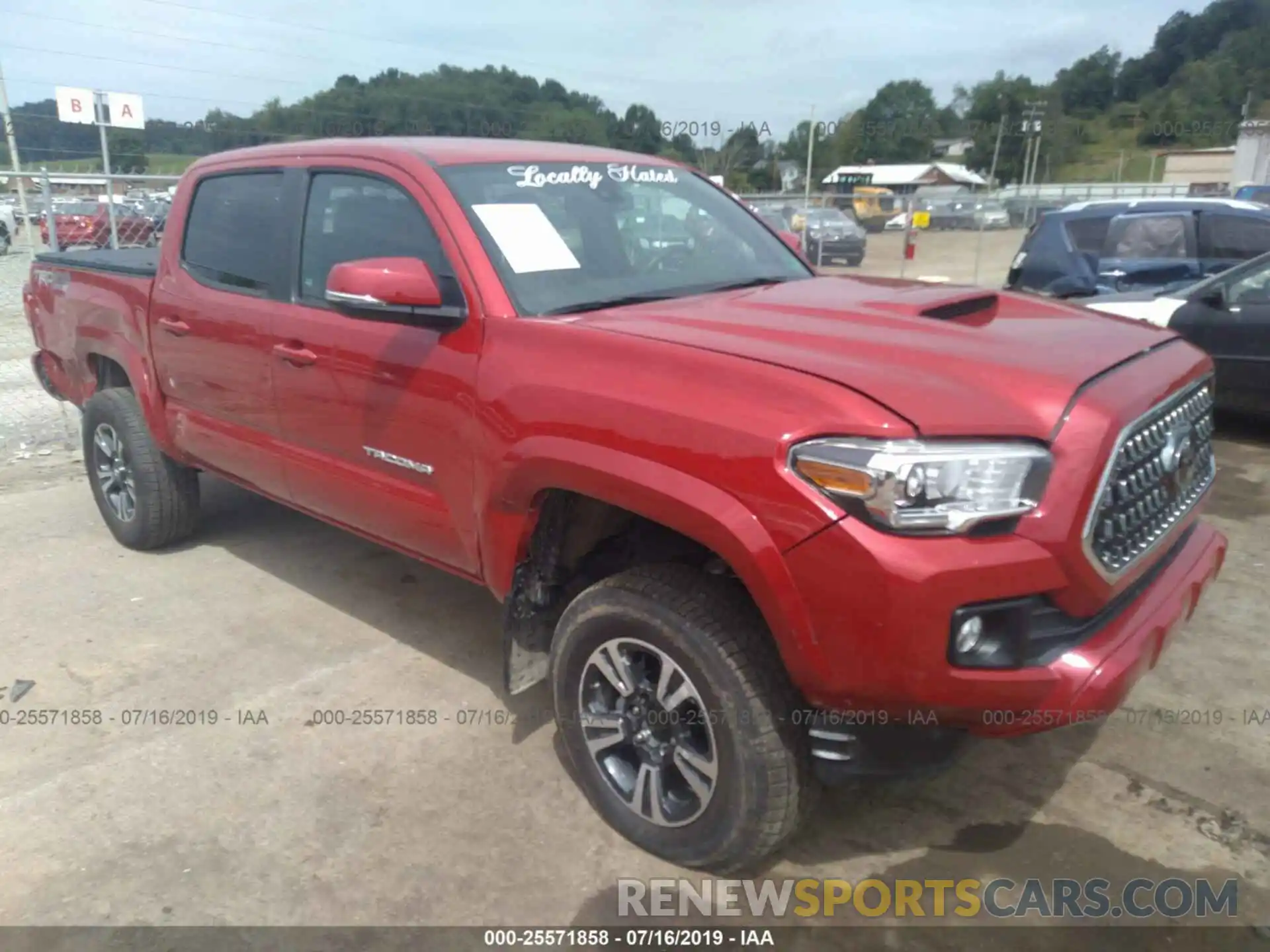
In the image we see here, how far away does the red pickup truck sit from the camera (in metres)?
2.12

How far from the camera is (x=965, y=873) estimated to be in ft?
8.82

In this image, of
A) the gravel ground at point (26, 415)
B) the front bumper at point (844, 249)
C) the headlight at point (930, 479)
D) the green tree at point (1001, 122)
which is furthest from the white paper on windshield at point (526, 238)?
the green tree at point (1001, 122)

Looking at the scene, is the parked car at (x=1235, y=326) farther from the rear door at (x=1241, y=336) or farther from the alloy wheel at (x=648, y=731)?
the alloy wheel at (x=648, y=731)

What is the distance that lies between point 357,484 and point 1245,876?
9.74 feet

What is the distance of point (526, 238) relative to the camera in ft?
10.3

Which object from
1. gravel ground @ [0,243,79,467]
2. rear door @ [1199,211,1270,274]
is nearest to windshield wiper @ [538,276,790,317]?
gravel ground @ [0,243,79,467]

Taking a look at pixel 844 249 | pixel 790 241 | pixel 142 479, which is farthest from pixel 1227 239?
pixel 844 249

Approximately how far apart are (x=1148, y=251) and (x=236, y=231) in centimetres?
766

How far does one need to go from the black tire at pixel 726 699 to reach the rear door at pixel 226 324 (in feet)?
6.43

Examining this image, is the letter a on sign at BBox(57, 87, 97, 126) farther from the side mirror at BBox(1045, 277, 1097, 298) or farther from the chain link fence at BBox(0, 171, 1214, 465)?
the side mirror at BBox(1045, 277, 1097, 298)

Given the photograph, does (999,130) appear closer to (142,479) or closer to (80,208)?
(80,208)

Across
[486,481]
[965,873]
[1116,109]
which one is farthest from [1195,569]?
[1116,109]

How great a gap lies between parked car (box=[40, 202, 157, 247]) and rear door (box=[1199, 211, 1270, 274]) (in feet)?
33.6

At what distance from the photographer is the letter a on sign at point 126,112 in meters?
13.6
